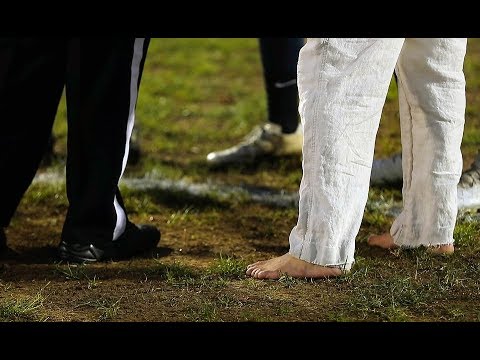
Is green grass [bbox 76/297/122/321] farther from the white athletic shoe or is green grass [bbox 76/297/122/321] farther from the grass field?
the white athletic shoe

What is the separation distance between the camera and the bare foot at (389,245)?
3.77 meters

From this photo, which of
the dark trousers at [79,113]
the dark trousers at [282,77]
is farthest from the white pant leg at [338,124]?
the dark trousers at [282,77]

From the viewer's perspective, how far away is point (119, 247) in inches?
155

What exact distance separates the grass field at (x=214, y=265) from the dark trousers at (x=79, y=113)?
0.24 meters

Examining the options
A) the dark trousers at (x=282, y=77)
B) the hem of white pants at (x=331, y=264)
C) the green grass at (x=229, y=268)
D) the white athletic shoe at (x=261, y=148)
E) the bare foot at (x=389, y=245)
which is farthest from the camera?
the white athletic shoe at (x=261, y=148)

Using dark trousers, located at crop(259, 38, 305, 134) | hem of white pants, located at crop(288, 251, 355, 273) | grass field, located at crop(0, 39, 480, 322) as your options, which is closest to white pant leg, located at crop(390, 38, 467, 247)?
grass field, located at crop(0, 39, 480, 322)

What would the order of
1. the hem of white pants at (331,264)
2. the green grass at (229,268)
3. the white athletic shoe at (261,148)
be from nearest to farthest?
the hem of white pants at (331,264) → the green grass at (229,268) → the white athletic shoe at (261,148)

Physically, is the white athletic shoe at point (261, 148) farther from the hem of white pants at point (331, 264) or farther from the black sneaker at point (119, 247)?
the hem of white pants at point (331, 264)

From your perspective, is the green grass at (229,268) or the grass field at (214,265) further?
the green grass at (229,268)

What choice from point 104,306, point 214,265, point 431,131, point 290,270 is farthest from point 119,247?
point 431,131

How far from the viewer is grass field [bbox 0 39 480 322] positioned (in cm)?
323

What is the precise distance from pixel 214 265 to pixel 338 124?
2.62ft

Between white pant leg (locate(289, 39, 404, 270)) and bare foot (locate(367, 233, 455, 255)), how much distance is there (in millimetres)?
534

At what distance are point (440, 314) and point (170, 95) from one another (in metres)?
4.49
